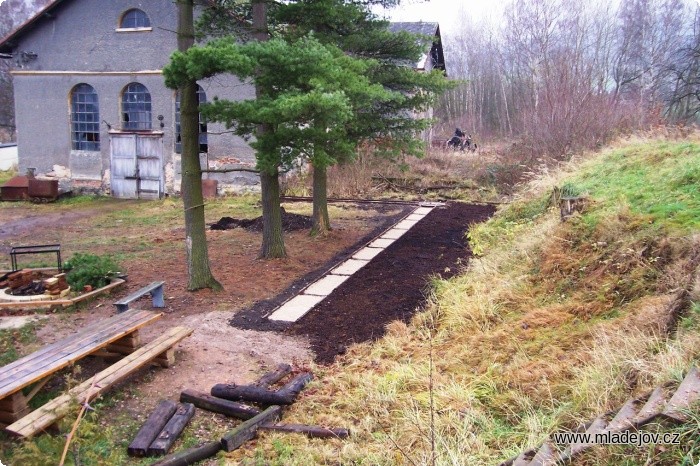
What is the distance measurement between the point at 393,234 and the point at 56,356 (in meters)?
Answer: 7.97

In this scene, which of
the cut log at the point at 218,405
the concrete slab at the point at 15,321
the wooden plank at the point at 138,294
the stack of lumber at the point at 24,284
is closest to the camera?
the cut log at the point at 218,405

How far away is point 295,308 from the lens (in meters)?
7.27

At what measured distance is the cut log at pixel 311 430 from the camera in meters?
4.18

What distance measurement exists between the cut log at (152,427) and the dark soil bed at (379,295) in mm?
1627

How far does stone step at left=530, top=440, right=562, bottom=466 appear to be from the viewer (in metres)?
3.04

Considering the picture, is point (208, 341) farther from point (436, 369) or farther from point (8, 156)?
point (8, 156)

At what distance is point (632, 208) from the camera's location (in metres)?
7.27

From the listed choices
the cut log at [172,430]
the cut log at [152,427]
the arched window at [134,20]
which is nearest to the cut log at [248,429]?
the cut log at [172,430]

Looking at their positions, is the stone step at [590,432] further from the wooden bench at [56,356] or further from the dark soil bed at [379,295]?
the wooden bench at [56,356]

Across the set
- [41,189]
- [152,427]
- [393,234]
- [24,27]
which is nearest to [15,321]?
[152,427]

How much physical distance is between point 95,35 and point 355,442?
1787 centimetres

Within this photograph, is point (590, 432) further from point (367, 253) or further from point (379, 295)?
point (367, 253)

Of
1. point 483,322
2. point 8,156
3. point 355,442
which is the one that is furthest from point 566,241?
point 8,156

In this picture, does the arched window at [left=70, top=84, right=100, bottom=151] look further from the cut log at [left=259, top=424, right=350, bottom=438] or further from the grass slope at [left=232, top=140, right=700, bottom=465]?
the cut log at [left=259, top=424, right=350, bottom=438]
